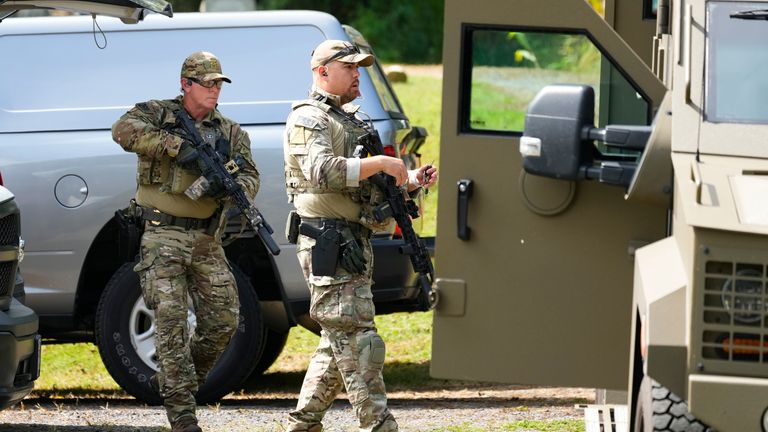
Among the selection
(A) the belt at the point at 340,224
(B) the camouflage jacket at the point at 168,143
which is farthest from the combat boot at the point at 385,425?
(B) the camouflage jacket at the point at 168,143

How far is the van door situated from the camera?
5.11m

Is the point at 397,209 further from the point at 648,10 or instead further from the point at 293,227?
the point at 648,10

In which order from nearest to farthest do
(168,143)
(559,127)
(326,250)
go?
(559,127) < (326,250) < (168,143)

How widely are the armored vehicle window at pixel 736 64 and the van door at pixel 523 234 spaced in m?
0.44

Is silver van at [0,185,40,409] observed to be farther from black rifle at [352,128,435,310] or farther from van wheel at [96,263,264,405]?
black rifle at [352,128,435,310]

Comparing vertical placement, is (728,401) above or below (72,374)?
above

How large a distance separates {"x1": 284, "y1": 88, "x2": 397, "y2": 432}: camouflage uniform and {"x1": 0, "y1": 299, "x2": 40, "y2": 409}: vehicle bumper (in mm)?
1191

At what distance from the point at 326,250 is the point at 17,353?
1403 mm

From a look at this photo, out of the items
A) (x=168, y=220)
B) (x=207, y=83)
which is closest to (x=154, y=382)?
(x=168, y=220)

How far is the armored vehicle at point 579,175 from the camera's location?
14.6 feet

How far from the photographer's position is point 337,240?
18.7ft

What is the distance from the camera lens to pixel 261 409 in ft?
25.0

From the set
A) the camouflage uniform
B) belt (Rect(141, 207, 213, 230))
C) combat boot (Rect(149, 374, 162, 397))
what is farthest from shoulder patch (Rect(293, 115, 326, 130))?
combat boot (Rect(149, 374, 162, 397))

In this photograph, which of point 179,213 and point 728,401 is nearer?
point 728,401
